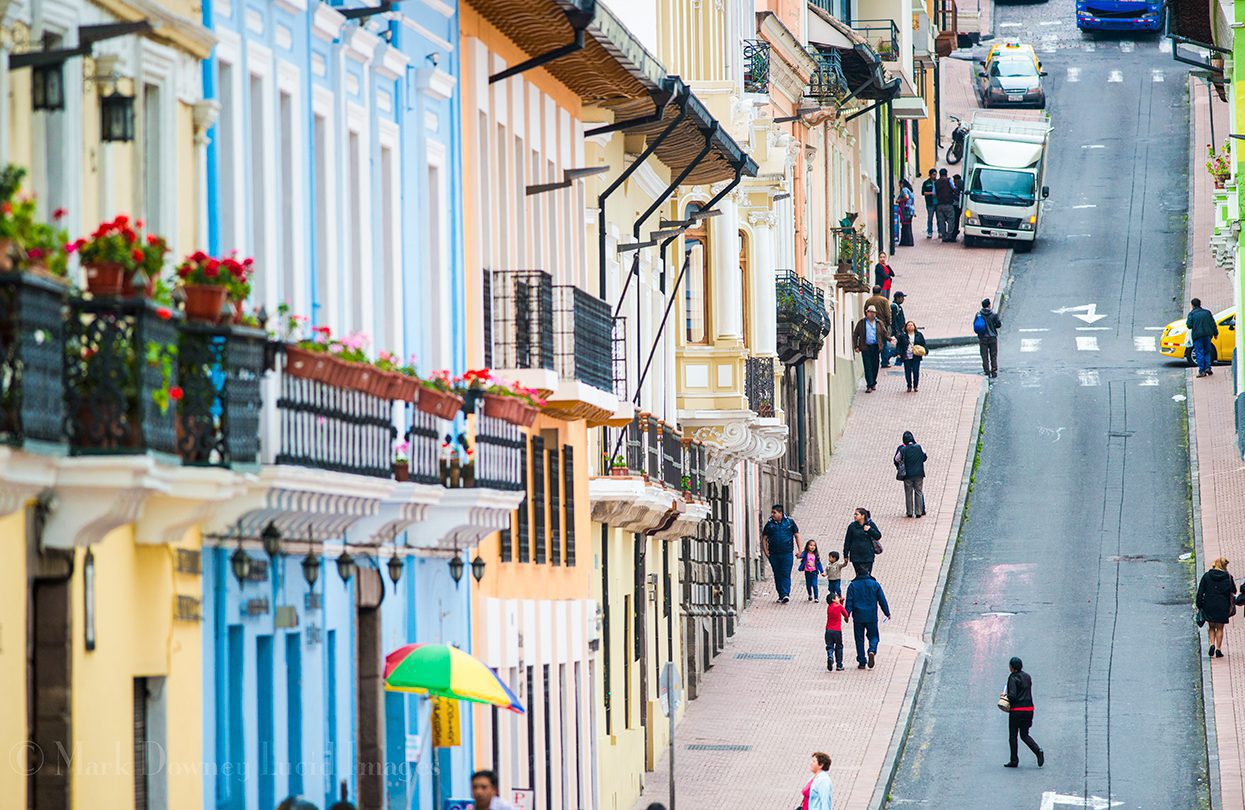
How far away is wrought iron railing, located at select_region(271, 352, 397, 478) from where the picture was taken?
14.9 m

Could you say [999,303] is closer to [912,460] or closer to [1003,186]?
[1003,186]

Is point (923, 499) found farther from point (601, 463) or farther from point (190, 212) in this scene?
point (190, 212)

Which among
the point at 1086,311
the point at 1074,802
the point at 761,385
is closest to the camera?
the point at 1074,802

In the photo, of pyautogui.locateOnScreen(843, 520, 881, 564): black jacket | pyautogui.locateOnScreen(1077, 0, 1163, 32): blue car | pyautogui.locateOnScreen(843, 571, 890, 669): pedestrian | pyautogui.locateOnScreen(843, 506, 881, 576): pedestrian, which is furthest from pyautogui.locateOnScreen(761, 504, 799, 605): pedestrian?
pyautogui.locateOnScreen(1077, 0, 1163, 32): blue car

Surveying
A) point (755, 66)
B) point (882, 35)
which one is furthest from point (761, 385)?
point (882, 35)

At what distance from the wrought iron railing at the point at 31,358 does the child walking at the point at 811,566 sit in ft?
104

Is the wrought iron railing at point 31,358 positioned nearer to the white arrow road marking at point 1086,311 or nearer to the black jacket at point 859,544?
the black jacket at point 859,544

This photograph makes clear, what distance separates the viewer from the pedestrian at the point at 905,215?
73875mm

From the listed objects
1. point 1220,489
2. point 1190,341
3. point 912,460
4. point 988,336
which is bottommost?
point 1220,489

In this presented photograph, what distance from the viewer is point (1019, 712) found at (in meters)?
31.0

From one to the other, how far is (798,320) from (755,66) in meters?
4.65

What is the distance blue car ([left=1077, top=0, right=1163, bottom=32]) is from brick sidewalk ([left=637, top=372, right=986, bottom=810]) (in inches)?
1911

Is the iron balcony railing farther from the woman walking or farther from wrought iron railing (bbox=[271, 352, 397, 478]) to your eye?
wrought iron railing (bbox=[271, 352, 397, 478])

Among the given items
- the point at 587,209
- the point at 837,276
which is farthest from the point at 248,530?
the point at 837,276
